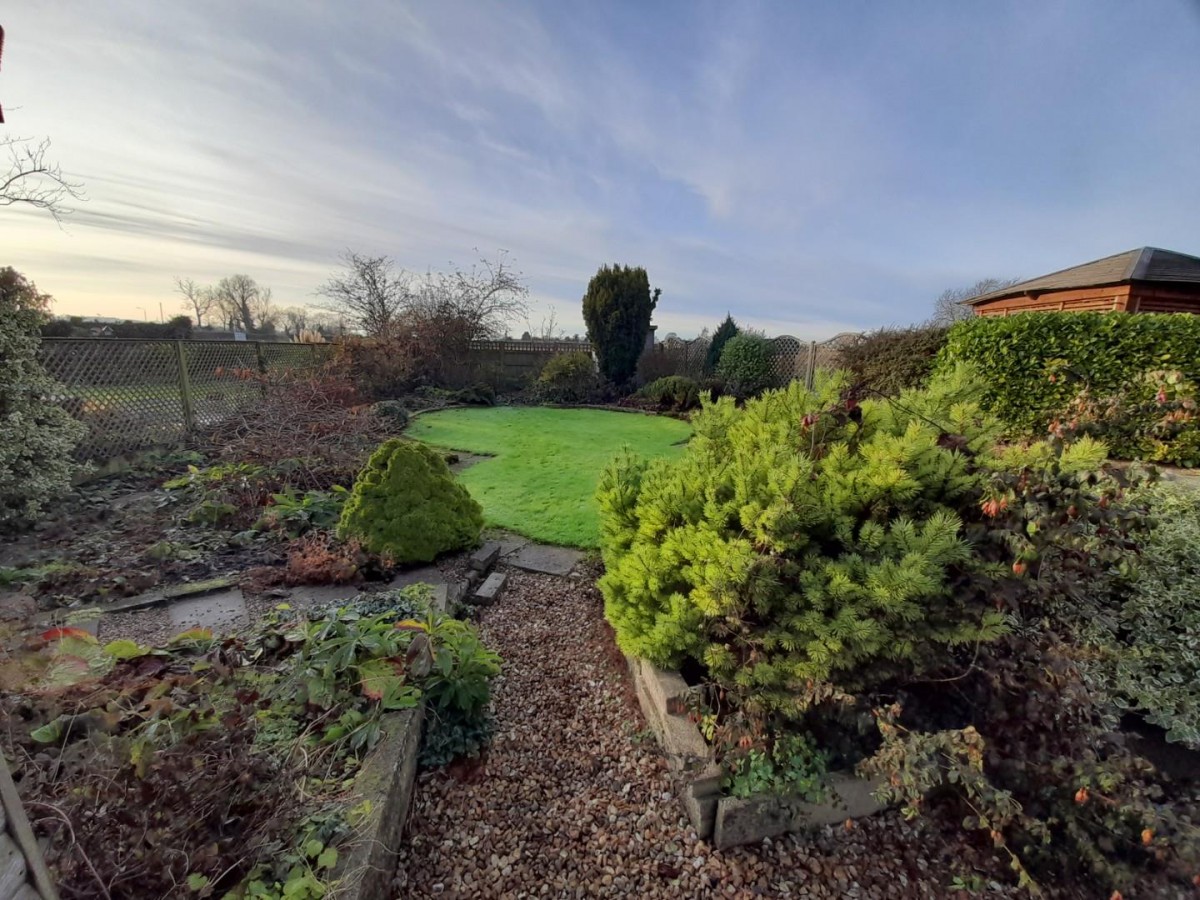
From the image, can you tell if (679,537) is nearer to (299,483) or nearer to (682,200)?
(299,483)

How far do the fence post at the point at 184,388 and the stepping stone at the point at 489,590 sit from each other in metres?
6.60

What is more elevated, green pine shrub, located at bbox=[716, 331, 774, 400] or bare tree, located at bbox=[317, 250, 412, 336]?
bare tree, located at bbox=[317, 250, 412, 336]

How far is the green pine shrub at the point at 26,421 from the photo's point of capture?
4.13m

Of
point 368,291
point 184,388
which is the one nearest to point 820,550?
point 184,388

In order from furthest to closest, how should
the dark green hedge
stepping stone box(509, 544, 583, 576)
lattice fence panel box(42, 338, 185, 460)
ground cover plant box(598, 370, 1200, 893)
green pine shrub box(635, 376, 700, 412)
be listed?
1. green pine shrub box(635, 376, 700, 412)
2. lattice fence panel box(42, 338, 185, 460)
3. the dark green hedge
4. stepping stone box(509, 544, 583, 576)
5. ground cover plant box(598, 370, 1200, 893)

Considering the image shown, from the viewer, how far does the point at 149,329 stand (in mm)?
18375

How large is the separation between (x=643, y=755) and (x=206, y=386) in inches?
345

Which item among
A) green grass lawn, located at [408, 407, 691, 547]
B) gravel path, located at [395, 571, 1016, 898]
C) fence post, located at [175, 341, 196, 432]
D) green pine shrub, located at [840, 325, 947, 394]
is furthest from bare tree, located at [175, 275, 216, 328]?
gravel path, located at [395, 571, 1016, 898]

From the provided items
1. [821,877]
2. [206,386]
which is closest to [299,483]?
[206,386]

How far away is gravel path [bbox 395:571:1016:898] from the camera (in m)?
1.65

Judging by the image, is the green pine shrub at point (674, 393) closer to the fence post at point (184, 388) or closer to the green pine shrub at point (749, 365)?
the green pine shrub at point (749, 365)

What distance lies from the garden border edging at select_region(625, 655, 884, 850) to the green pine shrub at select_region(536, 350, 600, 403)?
1138cm

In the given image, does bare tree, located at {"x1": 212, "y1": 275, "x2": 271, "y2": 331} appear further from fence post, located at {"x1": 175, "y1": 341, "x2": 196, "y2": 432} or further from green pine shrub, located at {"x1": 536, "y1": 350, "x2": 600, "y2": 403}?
fence post, located at {"x1": 175, "y1": 341, "x2": 196, "y2": 432}

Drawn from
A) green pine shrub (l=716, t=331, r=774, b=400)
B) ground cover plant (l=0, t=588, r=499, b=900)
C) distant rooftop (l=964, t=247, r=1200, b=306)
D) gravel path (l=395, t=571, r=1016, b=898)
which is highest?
distant rooftop (l=964, t=247, r=1200, b=306)
